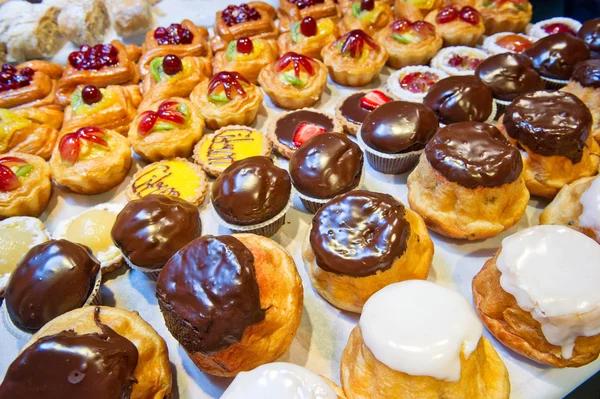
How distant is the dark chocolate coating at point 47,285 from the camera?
2.53 meters

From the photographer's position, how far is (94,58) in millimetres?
4590

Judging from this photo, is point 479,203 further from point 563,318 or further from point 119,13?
point 119,13

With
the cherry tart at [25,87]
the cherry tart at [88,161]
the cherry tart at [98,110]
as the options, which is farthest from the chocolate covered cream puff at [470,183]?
the cherry tart at [25,87]

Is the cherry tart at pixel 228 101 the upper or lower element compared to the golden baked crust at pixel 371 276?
upper

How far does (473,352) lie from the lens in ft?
6.84

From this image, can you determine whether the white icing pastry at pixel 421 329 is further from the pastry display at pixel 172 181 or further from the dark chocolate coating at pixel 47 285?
the pastry display at pixel 172 181

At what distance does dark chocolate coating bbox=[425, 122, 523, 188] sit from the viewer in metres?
2.76

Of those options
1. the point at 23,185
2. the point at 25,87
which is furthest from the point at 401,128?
the point at 25,87

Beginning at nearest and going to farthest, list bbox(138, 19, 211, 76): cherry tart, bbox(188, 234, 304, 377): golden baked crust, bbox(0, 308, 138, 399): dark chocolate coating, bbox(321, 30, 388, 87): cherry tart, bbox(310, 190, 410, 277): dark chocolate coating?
bbox(0, 308, 138, 399): dark chocolate coating, bbox(188, 234, 304, 377): golden baked crust, bbox(310, 190, 410, 277): dark chocolate coating, bbox(321, 30, 388, 87): cherry tart, bbox(138, 19, 211, 76): cherry tart

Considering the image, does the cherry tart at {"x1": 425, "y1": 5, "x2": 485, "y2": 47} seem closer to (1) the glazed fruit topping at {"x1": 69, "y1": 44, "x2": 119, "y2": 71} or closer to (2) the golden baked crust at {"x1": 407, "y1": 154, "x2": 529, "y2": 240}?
(2) the golden baked crust at {"x1": 407, "y1": 154, "x2": 529, "y2": 240}

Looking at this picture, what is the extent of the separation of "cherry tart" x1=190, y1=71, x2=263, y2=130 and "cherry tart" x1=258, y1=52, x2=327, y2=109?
23 cm

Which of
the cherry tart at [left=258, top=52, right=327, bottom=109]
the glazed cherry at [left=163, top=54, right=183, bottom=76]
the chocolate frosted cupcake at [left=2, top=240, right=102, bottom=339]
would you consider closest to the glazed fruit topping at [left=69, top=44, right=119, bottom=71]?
the glazed cherry at [left=163, top=54, right=183, bottom=76]

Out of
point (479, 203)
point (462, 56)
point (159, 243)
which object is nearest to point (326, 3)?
point (462, 56)

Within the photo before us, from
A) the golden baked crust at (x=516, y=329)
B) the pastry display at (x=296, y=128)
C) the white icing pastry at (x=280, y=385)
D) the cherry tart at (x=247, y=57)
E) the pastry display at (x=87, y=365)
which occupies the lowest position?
the golden baked crust at (x=516, y=329)
